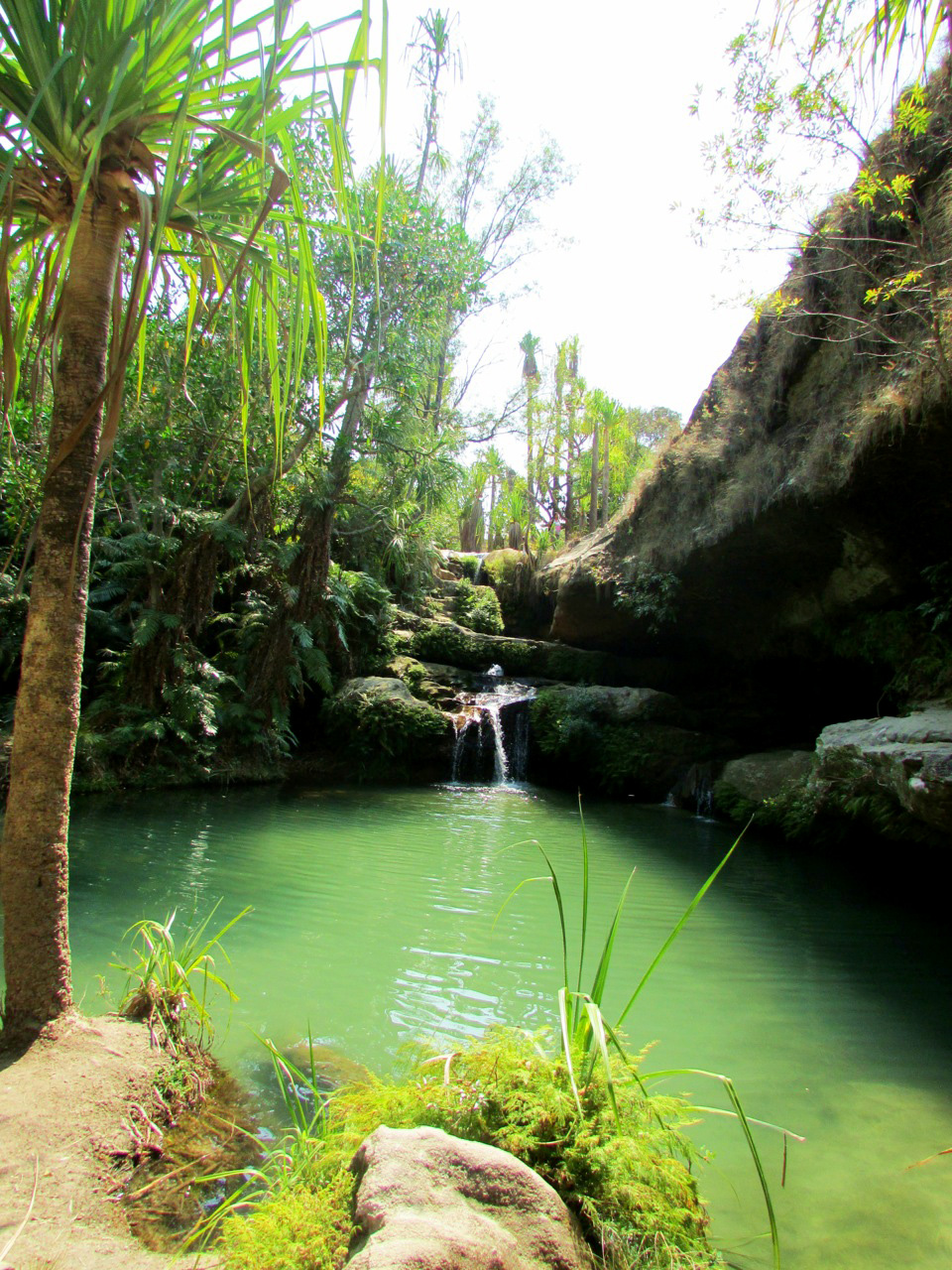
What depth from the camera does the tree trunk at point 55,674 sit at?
225 centimetres

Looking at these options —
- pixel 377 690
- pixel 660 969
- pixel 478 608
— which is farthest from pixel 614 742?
pixel 660 969

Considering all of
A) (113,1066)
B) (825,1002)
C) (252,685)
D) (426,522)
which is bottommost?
(825,1002)

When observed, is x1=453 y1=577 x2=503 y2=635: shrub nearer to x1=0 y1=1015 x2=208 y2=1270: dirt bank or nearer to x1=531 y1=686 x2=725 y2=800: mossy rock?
x1=531 y1=686 x2=725 y2=800: mossy rock

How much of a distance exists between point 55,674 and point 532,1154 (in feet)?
6.24

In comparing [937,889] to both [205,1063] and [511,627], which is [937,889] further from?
[511,627]

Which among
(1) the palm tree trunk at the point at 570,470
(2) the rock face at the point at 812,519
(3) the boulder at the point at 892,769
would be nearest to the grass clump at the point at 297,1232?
(3) the boulder at the point at 892,769

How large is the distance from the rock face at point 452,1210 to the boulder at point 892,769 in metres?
4.58

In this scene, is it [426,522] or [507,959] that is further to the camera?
[426,522]

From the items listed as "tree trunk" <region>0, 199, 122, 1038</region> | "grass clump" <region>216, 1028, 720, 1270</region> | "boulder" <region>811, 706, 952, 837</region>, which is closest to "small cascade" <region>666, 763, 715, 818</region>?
"boulder" <region>811, 706, 952, 837</region>

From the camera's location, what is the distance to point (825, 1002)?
3.94 meters

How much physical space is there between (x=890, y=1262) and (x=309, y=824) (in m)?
6.41

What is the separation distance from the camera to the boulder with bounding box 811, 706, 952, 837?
16.6 ft

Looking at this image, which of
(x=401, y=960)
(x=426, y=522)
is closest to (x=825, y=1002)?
(x=401, y=960)

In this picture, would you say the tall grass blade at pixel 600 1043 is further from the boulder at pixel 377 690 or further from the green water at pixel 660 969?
the boulder at pixel 377 690
